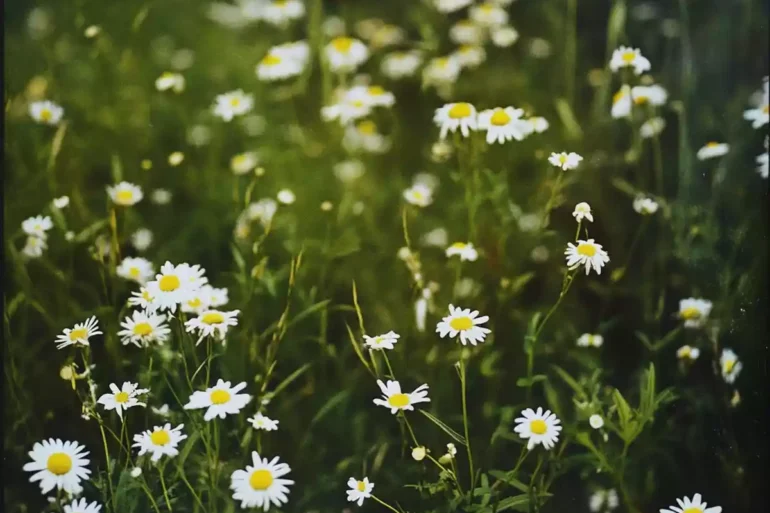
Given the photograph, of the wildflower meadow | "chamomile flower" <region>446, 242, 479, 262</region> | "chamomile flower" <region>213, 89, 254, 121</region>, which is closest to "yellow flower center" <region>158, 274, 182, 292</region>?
the wildflower meadow

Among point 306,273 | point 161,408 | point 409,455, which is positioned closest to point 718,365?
point 409,455

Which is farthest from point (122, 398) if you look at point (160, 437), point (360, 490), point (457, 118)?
point (457, 118)

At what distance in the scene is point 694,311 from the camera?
2.65 ft

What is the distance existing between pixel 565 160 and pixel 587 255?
4.5 inches

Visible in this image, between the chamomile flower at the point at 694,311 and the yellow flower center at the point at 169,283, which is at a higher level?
the yellow flower center at the point at 169,283

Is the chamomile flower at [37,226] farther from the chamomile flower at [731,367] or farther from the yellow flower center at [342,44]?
the chamomile flower at [731,367]

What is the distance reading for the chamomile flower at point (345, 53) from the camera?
0.84m

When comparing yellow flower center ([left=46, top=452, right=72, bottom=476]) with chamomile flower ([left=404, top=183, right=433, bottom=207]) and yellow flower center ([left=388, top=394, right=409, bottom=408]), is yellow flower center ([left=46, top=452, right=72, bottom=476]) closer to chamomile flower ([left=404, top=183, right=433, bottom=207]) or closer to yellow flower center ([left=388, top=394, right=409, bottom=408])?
yellow flower center ([left=388, top=394, right=409, bottom=408])

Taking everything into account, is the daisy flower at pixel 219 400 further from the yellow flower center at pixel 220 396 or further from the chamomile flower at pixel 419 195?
the chamomile flower at pixel 419 195

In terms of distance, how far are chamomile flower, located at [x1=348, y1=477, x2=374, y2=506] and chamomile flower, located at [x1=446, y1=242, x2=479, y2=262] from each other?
27 centimetres

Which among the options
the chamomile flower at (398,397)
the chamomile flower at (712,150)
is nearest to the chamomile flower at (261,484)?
the chamomile flower at (398,397)

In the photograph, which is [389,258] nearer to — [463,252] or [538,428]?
[463,252]

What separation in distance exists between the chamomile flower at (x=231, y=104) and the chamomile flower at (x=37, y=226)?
0.23m

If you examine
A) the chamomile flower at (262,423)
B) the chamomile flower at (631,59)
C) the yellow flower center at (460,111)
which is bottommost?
the chamomile flower at (262,423)
